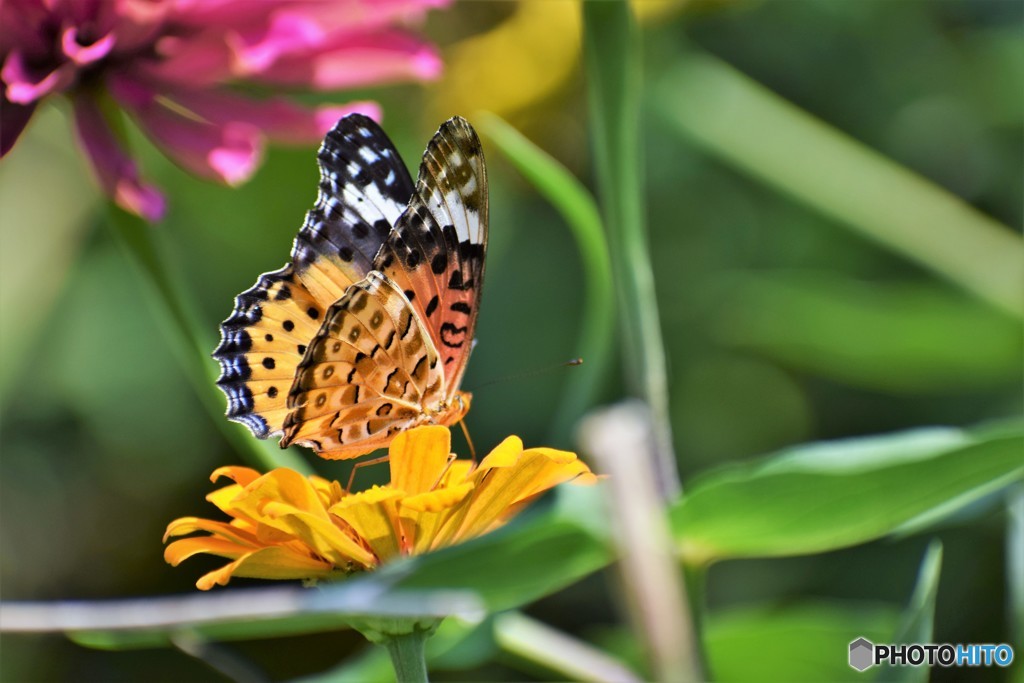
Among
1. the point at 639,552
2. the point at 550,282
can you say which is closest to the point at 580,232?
the point at 639,552

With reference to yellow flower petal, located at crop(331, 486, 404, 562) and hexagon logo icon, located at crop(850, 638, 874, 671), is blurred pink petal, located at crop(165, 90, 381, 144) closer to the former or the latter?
yellow flower petal, located at crop(331, 486, 404, 562)

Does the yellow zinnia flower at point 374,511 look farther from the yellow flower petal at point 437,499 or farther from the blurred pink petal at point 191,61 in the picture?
the blurred pink petal at point 191,61

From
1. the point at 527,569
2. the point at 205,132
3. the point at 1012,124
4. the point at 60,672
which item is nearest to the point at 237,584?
the point at 60,672

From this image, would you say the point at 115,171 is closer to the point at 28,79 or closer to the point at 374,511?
the point at 28,79

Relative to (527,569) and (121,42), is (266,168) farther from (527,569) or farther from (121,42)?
(527,569)

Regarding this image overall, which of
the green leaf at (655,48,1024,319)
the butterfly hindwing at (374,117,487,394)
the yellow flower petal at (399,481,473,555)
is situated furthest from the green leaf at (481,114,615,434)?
the green leaf at (655,48,1024,319)

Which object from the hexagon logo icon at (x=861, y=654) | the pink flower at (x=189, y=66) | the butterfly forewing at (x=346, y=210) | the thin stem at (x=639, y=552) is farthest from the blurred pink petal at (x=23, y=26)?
A: the hexagon logo icon at (x=861, y=654)
